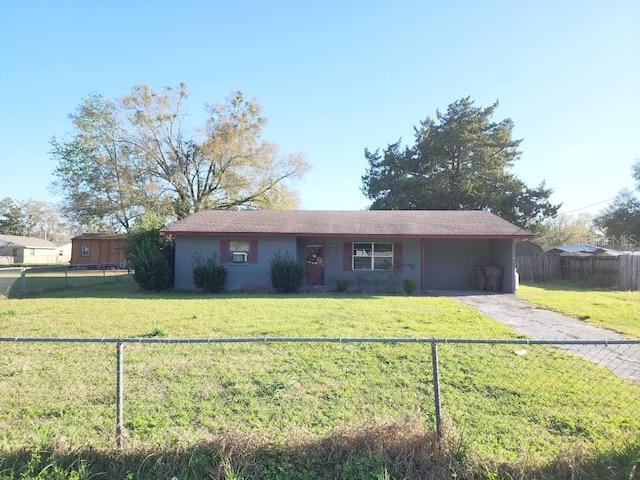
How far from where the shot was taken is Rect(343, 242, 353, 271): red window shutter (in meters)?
16.7

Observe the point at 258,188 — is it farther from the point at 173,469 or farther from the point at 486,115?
the point at 173,469

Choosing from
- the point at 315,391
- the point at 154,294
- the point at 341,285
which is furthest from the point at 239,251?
the point at 315,391

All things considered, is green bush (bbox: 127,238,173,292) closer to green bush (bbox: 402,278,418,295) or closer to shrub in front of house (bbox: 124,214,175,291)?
shrub in front of house (bbox: 124,214,175,291)

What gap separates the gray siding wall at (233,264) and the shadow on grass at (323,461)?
501 inches

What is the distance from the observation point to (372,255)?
16.7 meters

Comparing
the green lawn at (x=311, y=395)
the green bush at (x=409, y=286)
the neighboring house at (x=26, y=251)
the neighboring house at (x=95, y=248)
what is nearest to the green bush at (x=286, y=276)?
the green bush at (x=409, y=286)

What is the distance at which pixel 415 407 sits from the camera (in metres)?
4.15

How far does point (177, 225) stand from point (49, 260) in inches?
2112

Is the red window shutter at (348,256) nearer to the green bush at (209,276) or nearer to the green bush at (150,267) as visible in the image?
the green bush at (209,276)

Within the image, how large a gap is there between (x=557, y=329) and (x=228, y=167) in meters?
27.8

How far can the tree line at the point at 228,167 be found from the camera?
30.9 metres

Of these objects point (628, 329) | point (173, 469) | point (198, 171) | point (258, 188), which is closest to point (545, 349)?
point (628, 329)

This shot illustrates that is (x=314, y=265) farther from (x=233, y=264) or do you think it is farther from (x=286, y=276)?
(x=233, y=264)

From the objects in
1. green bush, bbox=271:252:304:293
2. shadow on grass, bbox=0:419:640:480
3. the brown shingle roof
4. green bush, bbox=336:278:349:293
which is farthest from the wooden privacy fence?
shadow on grass, bbox=0:419:640:480
